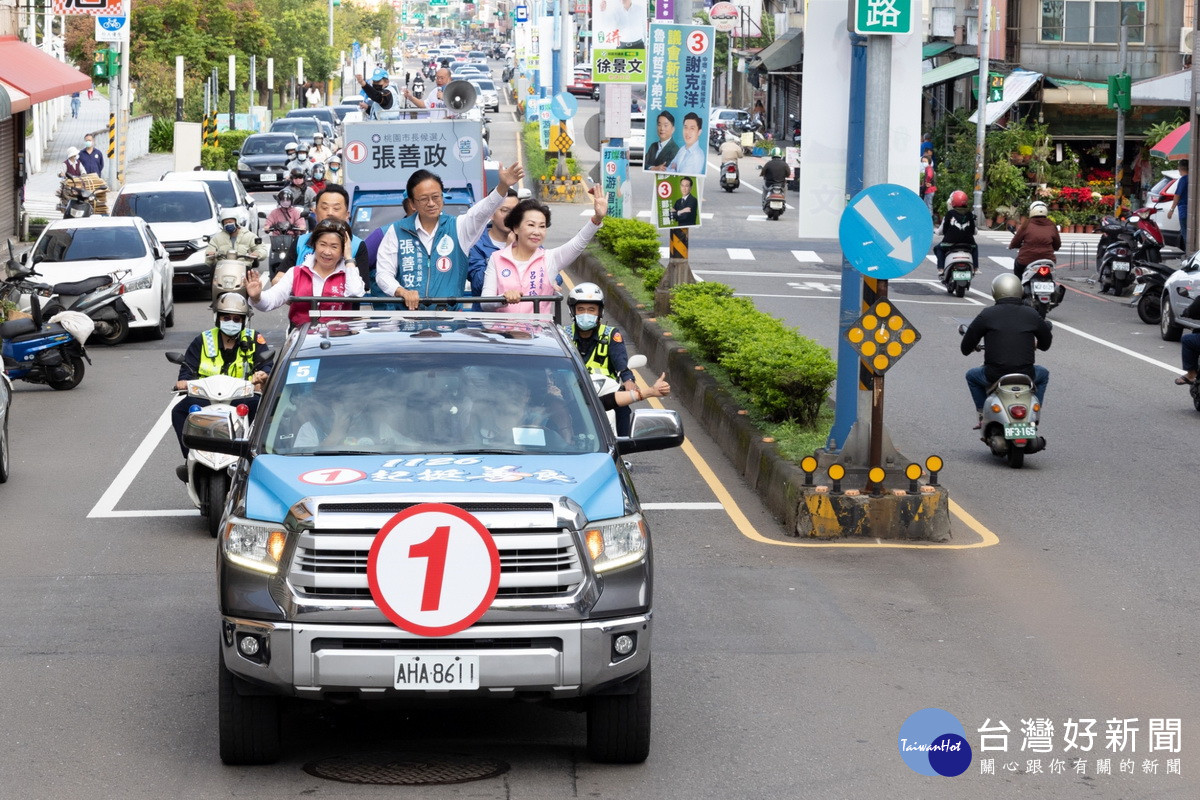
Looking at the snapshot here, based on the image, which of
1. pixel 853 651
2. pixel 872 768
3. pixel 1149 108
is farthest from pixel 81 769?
pixel 1149 108

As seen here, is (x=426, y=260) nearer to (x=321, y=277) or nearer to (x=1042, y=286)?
(x=321, y=277)

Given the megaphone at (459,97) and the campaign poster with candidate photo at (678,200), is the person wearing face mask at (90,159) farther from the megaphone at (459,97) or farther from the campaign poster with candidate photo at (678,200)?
the campaign poster with candidate photo at (678,200)

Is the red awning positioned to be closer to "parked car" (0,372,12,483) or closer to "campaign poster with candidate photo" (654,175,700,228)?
"campaign poster with candidate photo" (654,175,700,228)

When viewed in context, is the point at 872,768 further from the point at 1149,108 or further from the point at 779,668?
the point at 1149,108

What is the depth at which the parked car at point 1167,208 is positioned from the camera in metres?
30.2

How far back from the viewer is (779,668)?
8508 mm

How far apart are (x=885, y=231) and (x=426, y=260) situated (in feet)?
10.0

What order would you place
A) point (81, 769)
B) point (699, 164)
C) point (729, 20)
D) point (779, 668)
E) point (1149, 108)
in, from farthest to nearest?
point (729, 20)
point (1149, 108)
point (699, 164)
point (779, 668)
point (81, 769)

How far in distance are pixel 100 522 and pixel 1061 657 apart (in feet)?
21.8

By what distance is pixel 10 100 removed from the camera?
2973 cm

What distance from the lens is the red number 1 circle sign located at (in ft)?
20.5

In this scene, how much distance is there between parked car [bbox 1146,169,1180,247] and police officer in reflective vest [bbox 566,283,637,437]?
20882mm

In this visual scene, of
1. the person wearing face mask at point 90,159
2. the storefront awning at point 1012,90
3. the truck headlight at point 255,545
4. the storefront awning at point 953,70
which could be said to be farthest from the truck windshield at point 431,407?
the storefront awning at point 953,70

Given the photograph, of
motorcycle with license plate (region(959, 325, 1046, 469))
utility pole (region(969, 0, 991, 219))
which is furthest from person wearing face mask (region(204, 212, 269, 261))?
utility pole (region(969, 0, 991, 219))
